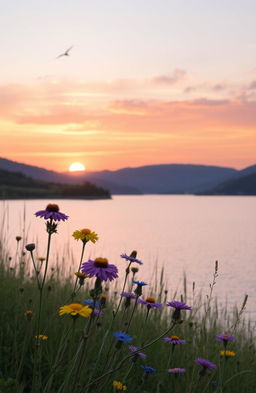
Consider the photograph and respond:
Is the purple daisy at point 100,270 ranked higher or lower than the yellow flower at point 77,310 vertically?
higher

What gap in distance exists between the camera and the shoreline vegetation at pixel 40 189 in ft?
476

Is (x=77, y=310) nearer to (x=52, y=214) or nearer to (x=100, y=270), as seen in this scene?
(x=100, y=270)

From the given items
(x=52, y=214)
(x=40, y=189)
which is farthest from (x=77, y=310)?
(x=40, y=189)

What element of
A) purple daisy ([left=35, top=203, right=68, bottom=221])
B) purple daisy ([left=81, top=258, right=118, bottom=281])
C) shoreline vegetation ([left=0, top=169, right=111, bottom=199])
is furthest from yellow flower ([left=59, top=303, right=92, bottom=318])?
shoreline vegetation ([left=0, top=169, right=111, bottom=199])

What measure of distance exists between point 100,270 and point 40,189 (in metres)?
151

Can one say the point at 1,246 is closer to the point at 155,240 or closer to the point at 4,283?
the point at 4,283

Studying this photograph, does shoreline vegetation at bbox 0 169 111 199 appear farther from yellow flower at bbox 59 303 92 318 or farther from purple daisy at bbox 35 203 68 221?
yellow flower at bbox 59 303 92 318

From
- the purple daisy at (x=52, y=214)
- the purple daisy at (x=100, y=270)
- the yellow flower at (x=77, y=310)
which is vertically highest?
the purple daisy at (x=52, y=214)

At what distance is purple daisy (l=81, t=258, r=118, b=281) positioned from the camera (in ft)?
8.59

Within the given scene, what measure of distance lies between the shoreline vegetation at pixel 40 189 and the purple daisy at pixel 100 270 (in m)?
140

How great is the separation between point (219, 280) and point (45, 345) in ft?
64.0

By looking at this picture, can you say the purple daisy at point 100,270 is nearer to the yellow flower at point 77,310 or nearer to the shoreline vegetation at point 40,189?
the yellow flower at point 77,310

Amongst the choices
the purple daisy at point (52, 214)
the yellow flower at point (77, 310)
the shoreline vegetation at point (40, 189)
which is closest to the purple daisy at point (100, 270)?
the yellow flower at point (77, 310)

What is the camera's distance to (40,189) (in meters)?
151
